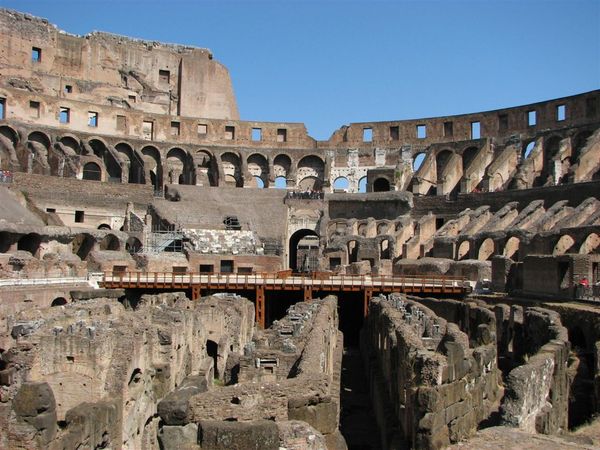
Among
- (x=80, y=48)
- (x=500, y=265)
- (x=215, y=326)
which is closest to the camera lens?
(x=215, y=326)

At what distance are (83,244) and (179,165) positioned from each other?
18.6 metres

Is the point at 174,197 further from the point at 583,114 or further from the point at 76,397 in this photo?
the point at 76,397

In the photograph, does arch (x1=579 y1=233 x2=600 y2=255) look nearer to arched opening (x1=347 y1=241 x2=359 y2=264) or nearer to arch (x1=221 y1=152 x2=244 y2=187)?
arched opening (x1=347 y1=241 x2=359 y2=264)

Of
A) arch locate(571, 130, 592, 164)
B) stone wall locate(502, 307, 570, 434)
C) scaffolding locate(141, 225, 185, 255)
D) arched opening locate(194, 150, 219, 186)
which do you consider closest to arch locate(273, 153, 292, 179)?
arched opening locate(194, 150, 219, 186)

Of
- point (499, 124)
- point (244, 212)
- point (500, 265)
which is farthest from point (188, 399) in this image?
point (499, 124)

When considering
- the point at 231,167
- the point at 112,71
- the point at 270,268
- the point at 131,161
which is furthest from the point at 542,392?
the point at 112,71

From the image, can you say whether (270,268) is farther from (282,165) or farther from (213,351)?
(282,165)

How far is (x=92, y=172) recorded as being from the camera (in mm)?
49031

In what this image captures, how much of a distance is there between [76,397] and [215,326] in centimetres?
820

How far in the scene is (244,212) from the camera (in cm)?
4578

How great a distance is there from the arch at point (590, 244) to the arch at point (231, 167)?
31061 millimetres

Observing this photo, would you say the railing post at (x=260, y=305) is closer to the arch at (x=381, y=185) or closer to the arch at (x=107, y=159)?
the arch at (x=107, y=159)

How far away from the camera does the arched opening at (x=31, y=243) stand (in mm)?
34344

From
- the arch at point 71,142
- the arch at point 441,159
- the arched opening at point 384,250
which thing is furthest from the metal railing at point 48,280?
the arch at point 441,159
